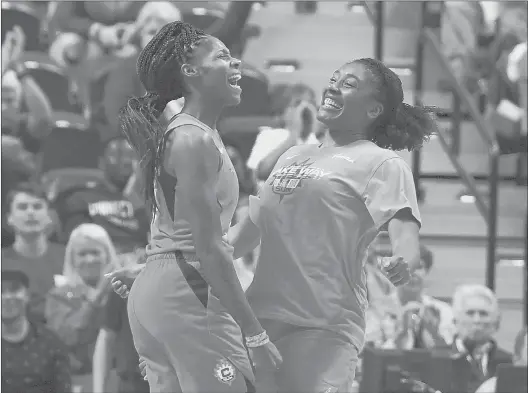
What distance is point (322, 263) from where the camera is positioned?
8.73 ft

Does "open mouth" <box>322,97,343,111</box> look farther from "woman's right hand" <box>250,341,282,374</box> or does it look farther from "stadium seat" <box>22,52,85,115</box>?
"stadium seat" <box>22,52,85,115</box>

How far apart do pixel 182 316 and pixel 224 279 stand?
0.38 feet

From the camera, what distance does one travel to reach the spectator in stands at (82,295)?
5168 mm

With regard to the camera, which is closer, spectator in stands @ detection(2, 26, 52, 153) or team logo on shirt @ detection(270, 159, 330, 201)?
team logo on shirt @ detection(270, 159, 330, 201)

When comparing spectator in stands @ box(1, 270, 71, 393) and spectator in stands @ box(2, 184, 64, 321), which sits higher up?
spectator in stands @ box(2, 184, 64, 321)

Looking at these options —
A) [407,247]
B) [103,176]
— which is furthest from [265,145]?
[103,176]

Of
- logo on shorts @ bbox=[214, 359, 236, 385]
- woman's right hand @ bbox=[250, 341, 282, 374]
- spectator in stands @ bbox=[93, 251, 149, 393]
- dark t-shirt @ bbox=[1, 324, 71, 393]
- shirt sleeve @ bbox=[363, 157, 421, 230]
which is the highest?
shirt sleeve @ bbox=[363, 157, 421, 230]

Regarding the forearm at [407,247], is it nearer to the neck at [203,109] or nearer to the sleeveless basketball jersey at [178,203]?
the sleeveless basketball jersey at [178,203]

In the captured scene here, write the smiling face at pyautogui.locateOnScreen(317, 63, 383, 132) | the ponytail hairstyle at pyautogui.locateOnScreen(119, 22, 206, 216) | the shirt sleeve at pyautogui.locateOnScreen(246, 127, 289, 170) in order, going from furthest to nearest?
the shirt sleeve at pyautogui.locateOnScreen(246, 127, 289, 170) → the smiling face at pyautogui.locateOnScreen(317, 63, 383, 132) → the ponytail hairstyle at pyautogui.locateOnScreen(119, 22, 206, 216)

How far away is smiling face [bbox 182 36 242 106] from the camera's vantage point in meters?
2.51

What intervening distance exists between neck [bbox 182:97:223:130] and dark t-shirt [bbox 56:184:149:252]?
3.33 meters

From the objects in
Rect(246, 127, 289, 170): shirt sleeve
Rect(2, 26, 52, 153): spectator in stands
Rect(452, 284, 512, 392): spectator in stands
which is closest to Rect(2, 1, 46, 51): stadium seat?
Rect(2, 26, 52, 153): spectator in stands

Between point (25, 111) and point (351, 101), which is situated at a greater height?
point (25, 111)

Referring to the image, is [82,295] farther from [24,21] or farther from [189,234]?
[189,234]
